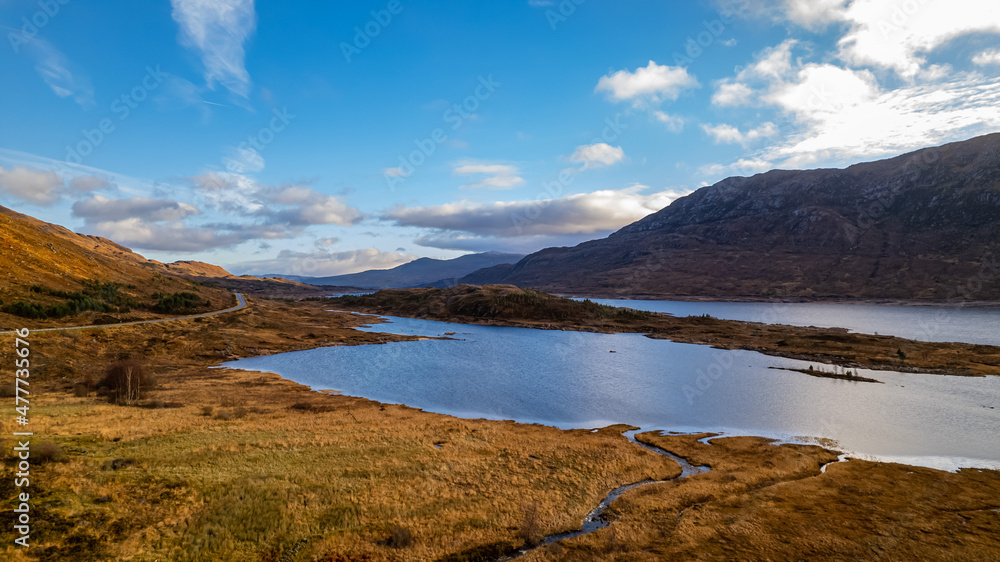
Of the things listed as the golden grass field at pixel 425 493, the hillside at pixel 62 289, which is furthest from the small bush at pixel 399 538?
the hillside at pixel 62 289

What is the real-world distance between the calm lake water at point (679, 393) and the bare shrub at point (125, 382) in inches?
→ 673

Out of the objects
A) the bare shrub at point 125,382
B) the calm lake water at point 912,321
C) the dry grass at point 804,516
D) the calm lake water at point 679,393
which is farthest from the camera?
the calm lake water at point 912,321

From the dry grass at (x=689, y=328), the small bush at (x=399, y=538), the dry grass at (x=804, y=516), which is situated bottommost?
the dry grass at (x=804, y=516)

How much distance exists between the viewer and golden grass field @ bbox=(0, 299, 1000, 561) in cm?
1716

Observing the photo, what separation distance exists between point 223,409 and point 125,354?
29.5 m

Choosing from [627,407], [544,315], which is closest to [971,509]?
[627,407]

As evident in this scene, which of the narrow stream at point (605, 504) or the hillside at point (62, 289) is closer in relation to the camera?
the narrow stream at point (605, 504)

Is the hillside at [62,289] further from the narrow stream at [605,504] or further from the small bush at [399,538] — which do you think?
the narrow stream at [605,504]

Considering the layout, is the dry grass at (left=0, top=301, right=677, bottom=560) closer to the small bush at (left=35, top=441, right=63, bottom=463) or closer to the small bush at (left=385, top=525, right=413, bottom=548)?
the small bush at (left=385, top=525, right=413, bottom=548)

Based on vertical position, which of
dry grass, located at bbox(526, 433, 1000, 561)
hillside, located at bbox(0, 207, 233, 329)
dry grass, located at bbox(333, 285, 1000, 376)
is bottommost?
dry grass, located at bbox(526, 433, 1000, 561)

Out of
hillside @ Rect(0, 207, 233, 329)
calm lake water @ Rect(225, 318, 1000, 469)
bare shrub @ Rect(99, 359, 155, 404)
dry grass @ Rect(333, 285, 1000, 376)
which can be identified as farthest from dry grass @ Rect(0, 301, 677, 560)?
dry grass @ Rect(333, 285, 1000, 376)

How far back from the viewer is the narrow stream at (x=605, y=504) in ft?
64.7

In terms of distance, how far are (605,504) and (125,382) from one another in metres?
38.9

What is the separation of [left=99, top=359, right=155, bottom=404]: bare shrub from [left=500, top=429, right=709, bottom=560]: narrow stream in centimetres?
3412
